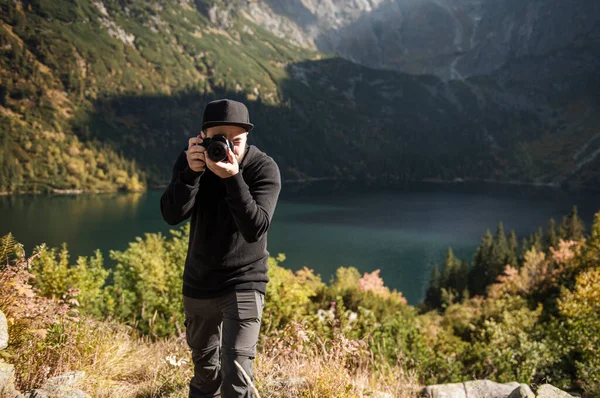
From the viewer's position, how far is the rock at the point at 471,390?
14.1 feet

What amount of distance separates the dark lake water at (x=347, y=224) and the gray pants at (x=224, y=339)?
5048 centimetres

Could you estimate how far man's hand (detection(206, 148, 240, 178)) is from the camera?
249 cm

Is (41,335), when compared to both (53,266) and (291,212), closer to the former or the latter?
(53,266)

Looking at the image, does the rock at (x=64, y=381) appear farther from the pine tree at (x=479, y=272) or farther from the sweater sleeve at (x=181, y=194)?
the pine tree at (x=479, y=272)

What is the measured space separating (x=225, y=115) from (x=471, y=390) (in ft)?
12.9

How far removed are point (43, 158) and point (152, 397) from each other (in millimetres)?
154122

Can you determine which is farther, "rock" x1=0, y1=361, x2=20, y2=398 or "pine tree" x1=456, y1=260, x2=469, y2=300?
"pine tree" x1=456, y1=260, x2=469, y2=300

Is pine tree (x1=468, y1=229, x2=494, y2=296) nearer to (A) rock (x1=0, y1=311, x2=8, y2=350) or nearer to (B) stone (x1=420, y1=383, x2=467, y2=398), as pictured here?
(B) stone (x1=420, y1=383, x2=467, y2=398)

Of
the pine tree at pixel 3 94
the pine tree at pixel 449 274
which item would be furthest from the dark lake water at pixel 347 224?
the pine tree at pixel 3 94

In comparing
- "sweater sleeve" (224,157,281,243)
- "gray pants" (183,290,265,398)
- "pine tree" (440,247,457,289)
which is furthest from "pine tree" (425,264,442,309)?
"sweater sleeve" (224,157,281,243)

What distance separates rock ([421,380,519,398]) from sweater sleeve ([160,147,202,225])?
10.5 ft

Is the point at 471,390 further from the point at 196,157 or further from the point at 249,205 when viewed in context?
the point at 196,157

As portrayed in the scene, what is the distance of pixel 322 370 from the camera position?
3.24 meters

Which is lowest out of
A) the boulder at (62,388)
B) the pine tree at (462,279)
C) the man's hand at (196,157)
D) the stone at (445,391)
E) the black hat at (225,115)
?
the boulder at (62,388)
